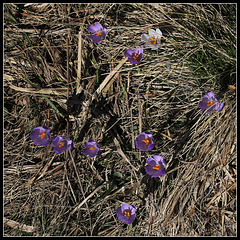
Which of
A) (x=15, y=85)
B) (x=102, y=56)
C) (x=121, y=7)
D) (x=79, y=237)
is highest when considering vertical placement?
(x=121, y=7)

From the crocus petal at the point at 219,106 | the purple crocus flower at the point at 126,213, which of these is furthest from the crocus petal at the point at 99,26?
the purple crocus flower at the point at 126,213

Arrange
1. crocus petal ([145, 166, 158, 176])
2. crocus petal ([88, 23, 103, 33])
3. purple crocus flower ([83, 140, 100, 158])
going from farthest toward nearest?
1. crocus petal ([88, 23, 103, 33])
2. purple crocus flower ([83, 140, 100, 158])
3. crocus petal ([145, 166, 158, 176])

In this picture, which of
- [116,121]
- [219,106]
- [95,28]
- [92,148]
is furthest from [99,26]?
[219,106]

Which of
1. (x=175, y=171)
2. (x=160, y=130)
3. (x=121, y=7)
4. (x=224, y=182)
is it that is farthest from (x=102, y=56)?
(x=224, y=182)

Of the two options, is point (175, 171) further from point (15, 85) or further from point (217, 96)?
point (15, 85)

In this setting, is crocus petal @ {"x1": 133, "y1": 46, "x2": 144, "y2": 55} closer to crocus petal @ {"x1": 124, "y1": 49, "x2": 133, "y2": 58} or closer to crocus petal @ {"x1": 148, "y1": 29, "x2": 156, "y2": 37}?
crocus petal @ {"x1": 124, "y1": 49, "x2": 133, "y2": 58}

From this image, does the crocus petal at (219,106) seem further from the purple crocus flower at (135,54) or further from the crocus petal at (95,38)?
the crocus petal at (95,38)

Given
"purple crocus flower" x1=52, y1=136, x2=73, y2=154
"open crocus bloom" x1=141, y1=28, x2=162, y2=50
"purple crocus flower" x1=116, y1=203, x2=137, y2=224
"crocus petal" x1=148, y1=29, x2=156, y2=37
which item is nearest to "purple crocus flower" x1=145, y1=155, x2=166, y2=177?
"purple crocus flower" x1=116, y1=203, x2=137, y2=224
